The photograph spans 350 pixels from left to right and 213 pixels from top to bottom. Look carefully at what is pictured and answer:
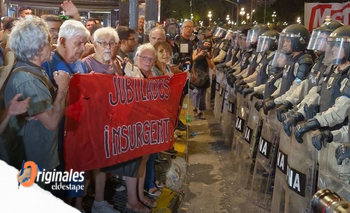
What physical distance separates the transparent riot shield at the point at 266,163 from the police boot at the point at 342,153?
69.9 inches

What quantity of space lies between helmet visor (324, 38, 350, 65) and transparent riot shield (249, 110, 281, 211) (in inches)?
43.3

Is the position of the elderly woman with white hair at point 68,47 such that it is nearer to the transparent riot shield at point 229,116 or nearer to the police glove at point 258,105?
the police glove at point 258,105

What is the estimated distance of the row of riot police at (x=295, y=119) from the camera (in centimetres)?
464

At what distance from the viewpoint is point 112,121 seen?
4684 mm

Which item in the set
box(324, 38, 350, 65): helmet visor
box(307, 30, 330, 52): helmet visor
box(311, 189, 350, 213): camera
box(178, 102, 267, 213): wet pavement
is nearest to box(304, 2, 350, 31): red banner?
box(178, 102, 267, 213): wet pavement

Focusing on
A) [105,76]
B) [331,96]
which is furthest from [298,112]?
[105,76]

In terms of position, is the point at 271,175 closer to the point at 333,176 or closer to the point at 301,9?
the point at 333,176

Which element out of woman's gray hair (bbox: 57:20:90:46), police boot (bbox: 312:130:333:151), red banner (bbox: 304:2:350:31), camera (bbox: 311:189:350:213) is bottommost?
camera (bbox: 311:189:350:213)

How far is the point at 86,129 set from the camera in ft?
14.6

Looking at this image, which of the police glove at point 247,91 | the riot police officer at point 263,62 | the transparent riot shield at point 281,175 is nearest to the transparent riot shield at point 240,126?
the police glove at point 247,91

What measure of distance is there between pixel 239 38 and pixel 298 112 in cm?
687

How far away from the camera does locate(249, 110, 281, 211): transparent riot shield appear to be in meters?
6.12

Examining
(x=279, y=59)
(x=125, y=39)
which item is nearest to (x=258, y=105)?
(x=279, y=59)

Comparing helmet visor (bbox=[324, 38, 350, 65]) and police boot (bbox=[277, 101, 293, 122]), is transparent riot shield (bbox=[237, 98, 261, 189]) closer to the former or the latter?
police boot (bbox=[277, 101, 293, 122])
